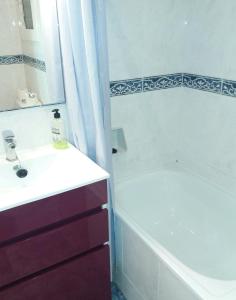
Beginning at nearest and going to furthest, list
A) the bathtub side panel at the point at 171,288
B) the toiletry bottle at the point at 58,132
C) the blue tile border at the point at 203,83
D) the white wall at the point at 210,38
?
the bathtub side panel at the point at 171,288 → the toiletry bottle at the point at 58,132 → the white wall at the point at 210,38 → the blue tile border at the point at 203,83

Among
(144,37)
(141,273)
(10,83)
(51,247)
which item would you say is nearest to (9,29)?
(10,83)

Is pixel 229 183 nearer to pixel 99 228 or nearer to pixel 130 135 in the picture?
pixel 130 135

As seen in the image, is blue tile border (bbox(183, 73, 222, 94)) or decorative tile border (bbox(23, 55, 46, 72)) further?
blue tile border (bbox(183, 73, 222, 94))

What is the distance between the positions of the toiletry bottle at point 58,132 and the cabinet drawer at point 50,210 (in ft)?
1.17

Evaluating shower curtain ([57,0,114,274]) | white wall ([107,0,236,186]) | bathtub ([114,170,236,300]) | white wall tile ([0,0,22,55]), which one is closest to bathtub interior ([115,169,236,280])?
bathtub ([114,170,236,300])

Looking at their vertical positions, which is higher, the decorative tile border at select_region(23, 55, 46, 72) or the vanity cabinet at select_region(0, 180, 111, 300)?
the decorative tile border at select_region(23, 55, 46, 72)

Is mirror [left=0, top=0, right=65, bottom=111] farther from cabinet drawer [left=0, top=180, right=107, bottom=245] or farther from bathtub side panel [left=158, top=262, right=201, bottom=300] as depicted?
bathtub side panel [left=158, top=262, right=201, bottom=300]

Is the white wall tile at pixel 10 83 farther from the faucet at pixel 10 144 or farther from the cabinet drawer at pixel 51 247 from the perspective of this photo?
the cabinet drawer at pixel 51 247

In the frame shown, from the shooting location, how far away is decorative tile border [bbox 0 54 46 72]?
4.29 feet

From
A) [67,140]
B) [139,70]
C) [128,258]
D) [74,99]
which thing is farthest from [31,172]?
[139,70]

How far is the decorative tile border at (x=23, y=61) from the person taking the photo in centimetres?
131

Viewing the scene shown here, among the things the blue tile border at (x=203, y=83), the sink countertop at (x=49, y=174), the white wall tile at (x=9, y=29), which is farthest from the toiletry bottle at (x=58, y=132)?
the blue tile border at (x=203, y=83)

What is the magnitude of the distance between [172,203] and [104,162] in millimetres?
901

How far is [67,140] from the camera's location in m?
1.55
